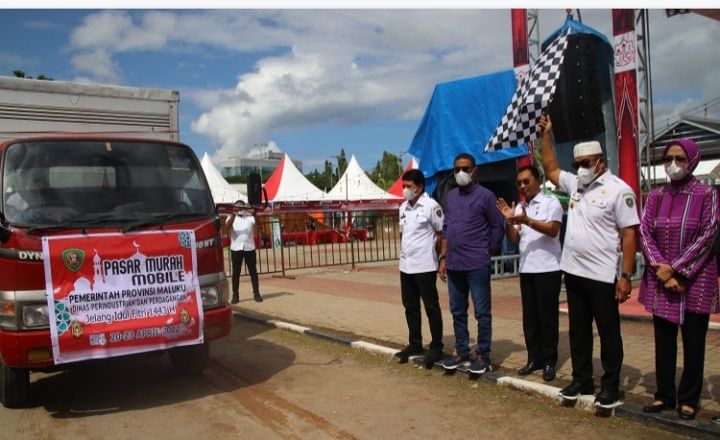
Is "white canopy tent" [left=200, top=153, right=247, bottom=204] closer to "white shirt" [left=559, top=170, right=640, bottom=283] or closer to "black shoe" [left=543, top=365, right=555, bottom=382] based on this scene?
"black shoe" [left=543, top=365, right=555, bottom=382]

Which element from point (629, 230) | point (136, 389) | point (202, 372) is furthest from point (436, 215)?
point (136, 389)

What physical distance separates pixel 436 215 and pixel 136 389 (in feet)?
11.2

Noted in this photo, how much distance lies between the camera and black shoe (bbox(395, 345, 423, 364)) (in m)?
6.16

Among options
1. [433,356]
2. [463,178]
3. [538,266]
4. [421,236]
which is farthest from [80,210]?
[538,266]

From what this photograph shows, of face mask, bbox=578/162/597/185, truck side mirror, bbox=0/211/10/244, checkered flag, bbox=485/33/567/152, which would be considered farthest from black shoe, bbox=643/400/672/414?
checkered flag, bbox=485/33/567/152

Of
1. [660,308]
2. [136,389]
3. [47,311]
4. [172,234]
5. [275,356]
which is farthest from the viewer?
[275,356]

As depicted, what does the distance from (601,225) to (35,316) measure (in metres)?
4.43

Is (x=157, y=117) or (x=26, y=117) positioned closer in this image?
(x=26, y=117)

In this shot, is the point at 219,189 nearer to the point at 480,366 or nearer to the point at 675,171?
the point at 480,366

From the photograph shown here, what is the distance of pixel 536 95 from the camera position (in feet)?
28.9

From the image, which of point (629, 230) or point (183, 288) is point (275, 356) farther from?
point (629, 230)

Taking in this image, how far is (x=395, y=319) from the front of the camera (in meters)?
8.49

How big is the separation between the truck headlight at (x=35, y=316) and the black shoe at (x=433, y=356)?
3439 mm

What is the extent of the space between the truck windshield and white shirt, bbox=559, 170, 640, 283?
3.40 m
